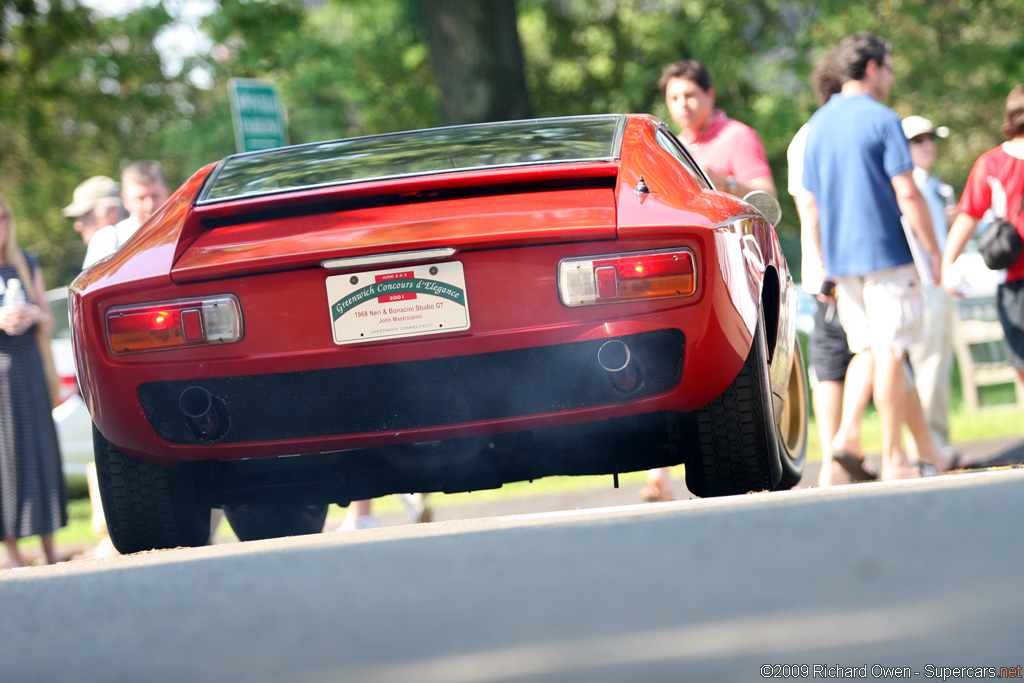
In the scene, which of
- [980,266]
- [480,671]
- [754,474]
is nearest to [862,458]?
[754,474]

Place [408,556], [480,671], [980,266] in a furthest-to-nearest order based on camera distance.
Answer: [980,266] < [408,556] < [480,671]

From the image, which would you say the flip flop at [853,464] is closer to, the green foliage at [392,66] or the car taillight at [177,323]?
the car taillight at [177,323]

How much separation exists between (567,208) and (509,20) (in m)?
9.55

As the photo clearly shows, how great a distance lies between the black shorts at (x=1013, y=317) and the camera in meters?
6.61

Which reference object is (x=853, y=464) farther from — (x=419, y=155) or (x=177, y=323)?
(x=177, y=323)

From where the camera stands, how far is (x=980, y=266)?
12.8m

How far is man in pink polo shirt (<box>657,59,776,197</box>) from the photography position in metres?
6.67

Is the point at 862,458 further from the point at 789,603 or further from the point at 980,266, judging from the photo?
the point at 980,266

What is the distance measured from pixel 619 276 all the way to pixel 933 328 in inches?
216

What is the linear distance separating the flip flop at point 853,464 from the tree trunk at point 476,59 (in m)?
7.01

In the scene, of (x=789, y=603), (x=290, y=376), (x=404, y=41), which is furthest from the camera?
(x=404, y=41)

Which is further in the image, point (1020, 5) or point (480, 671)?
point (1020, 5)

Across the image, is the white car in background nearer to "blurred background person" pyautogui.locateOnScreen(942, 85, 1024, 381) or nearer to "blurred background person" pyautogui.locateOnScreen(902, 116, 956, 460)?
"blurred background person" pyautogui.locateOnScreen(902, 116, 956, 460)

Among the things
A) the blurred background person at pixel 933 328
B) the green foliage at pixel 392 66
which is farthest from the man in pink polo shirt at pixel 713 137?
the green foliage at pixel 392 66
